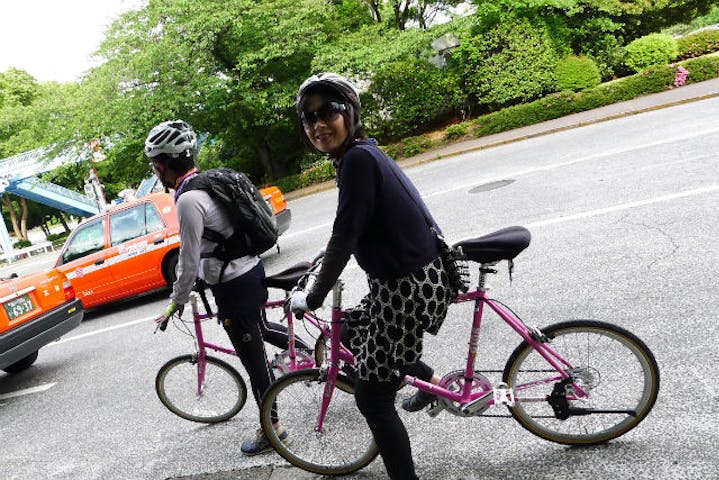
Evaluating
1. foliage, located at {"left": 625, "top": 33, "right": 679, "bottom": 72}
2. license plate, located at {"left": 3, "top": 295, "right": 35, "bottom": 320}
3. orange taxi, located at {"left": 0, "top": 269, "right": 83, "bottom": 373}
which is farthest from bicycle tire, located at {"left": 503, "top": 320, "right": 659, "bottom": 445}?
foliage, located at {"left": 625, "top": 33, "right": 679, "bottom": 72}

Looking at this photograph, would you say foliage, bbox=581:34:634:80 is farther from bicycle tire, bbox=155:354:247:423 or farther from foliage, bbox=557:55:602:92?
bicycle tire, bbox=155:354:247:423

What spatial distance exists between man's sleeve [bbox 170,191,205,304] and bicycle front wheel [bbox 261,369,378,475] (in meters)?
0.81

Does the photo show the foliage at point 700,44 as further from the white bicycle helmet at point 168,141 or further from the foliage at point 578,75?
the white bicycle helmet at point 168,141

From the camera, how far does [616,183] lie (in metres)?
7.62

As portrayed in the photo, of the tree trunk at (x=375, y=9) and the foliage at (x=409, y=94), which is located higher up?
the tree trunk at (x=375, y=9)

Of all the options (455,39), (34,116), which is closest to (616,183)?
(455,39)

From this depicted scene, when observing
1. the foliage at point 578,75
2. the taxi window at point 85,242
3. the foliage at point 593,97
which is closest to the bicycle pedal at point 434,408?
the taxi window at point 85,242

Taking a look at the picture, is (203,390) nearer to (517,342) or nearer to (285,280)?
(285,280)

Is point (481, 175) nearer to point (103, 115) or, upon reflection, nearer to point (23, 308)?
point (23, 308)

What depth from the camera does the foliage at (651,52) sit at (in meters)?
18.1

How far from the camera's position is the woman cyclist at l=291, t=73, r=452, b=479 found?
204cm

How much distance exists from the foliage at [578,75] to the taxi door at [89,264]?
16242 mm

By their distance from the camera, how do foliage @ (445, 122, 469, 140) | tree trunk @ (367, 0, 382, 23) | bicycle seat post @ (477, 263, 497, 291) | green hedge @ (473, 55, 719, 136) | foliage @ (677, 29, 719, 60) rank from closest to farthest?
bicycle seat post @ (477, 263, 497, 291) → green hedge @ (473, 55, 719, 136) → foliage @ (445, 122, 469, 140) → foliage @ (677, 29, 719, 60) → tree trunk @ (367, 0, 382, 23)

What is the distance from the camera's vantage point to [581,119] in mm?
15391
